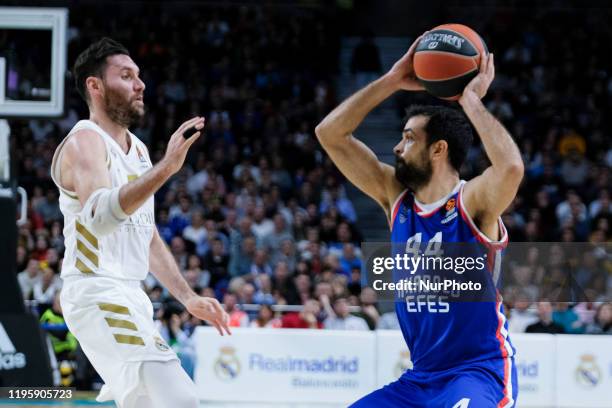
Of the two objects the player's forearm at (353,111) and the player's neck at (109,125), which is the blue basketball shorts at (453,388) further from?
the player's neck at (109,125)

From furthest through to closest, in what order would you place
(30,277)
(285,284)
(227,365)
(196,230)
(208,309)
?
(196,230) → (285,284) → (30,277) → (227,365) → (208,309)

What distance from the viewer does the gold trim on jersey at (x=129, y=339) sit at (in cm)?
454

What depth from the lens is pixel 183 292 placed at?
199 inches

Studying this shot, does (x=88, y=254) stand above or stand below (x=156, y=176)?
below

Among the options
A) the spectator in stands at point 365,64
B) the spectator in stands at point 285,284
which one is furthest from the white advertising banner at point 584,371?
the spectator in stands at point 365,64

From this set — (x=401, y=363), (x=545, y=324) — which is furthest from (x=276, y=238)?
(x=545, y=324)

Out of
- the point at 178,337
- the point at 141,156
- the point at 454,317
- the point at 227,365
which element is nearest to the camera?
the point at 454,317

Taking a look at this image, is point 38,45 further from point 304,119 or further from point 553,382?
point 304,119

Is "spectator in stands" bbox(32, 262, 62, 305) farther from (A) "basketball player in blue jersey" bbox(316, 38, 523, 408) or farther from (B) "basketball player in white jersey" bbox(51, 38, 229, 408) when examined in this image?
(A) "basketball player in blue jersey" bbox(316, 38, 523, 408)

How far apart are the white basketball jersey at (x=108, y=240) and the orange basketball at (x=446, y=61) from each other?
141 centimetres

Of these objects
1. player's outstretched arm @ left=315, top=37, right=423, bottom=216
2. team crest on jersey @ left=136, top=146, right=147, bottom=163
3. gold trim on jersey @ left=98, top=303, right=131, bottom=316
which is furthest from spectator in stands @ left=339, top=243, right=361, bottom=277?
gold trim on jersey @ left=98, top=303, right=131, bottom=316

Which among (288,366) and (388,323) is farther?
(388,323)

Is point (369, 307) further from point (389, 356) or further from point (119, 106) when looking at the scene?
point (119, 106)

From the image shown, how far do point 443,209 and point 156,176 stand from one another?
1.30 m
